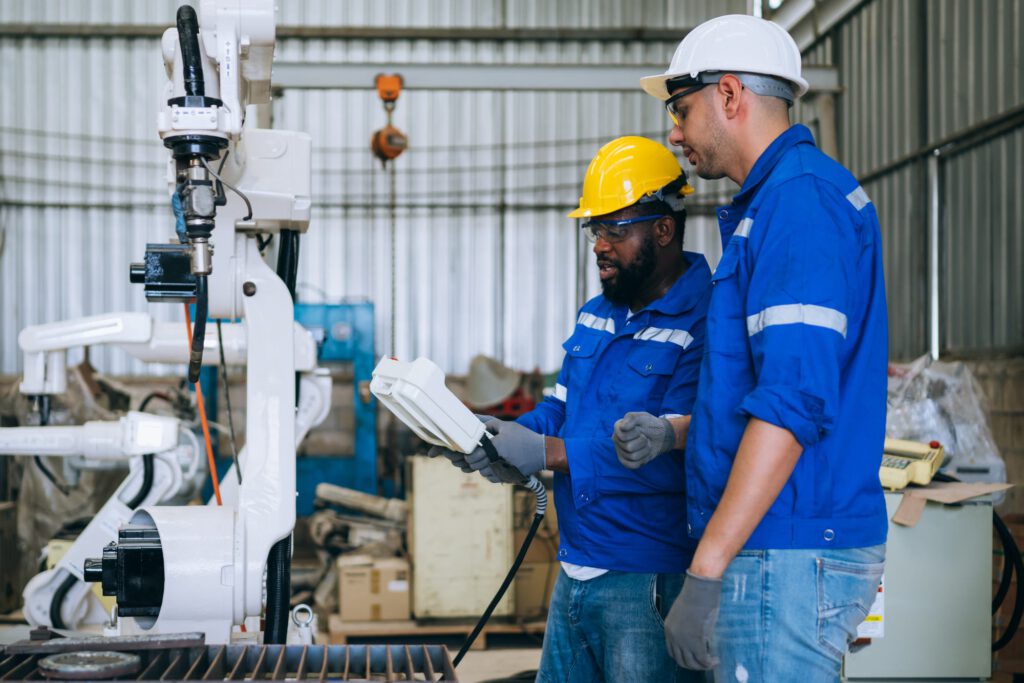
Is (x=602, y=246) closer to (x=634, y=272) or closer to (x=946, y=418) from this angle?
(x=634, y=272)

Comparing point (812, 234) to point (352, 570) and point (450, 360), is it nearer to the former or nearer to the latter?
point (352, 570)

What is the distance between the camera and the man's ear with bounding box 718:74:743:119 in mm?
1610

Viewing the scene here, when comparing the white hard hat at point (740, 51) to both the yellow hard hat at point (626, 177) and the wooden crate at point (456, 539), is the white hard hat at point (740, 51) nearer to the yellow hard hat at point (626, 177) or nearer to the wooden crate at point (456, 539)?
the yellow hard hat at point (626, 177)

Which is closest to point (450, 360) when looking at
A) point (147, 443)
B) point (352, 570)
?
point (352, 570)

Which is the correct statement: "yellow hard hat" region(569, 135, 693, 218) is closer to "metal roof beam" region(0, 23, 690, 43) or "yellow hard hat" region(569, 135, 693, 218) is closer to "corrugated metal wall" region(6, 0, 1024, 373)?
"corrugated metal wall" region(6, 0, 1024, 373)

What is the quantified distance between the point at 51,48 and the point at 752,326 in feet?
29.3

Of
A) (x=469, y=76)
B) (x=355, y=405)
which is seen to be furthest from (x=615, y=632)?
(x=355, y=405)

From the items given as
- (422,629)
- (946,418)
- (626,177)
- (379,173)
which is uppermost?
(379,173)

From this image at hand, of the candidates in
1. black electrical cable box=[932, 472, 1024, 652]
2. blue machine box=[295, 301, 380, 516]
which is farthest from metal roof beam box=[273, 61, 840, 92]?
black electrical cable box=[932, 472, 1024, 652]

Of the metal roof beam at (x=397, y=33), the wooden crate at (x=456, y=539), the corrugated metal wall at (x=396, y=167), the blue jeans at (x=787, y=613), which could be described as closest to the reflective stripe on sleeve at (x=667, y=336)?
the blue jeans at (x=787, y=613)

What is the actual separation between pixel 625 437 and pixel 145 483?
2.05 metres

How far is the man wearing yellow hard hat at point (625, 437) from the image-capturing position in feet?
6.35

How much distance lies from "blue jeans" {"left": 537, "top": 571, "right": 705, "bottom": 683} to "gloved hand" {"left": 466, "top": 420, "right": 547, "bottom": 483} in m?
0.28

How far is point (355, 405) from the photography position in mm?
7145
